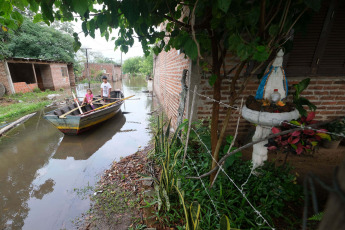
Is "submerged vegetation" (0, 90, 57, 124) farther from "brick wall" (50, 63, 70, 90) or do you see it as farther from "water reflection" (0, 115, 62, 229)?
"brick wall" (50, 63, 70, 90)

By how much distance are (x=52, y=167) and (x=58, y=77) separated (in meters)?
14.8

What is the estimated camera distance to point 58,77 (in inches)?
608

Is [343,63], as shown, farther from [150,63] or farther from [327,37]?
[150,63]

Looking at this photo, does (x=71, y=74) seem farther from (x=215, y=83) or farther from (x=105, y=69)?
(x=215, y=83)

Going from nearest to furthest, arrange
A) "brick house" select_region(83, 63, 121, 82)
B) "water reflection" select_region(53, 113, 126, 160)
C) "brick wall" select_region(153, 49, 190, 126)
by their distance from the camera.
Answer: "brick wall" select_region(153, 49, 190, 126), "water reflection" select_region(53, 113, 126, 160), "brick house" select_region(83, 63, 121, 82)

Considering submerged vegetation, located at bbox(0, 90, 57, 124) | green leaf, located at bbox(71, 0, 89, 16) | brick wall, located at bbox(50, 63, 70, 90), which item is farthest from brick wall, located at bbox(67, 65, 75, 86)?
green leaf, located at bbox(71, 0, 89, 16)

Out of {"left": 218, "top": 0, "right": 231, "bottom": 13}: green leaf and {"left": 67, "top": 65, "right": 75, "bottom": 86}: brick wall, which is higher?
{"left": 218, "top": 0, "right": 231, "bottom": 13}: green leaf

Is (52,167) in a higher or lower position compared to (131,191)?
lower

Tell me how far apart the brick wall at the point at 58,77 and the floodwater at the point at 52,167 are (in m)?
10.2

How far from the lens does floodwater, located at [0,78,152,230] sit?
8.76 feet

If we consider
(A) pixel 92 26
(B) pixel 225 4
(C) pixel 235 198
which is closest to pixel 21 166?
(A) pixel 92 26

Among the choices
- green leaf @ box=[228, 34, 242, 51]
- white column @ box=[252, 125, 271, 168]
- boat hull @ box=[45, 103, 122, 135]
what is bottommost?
boat hull @ box=[45, 103, 122, 135]

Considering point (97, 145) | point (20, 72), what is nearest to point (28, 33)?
point (20, 72)

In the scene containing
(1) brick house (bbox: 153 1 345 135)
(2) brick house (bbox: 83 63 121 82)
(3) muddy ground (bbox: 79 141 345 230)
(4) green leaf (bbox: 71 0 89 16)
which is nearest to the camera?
(4) green leaf (bbox: 71 0 89 16)
